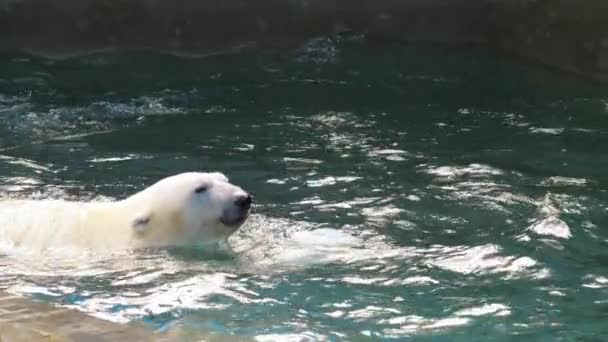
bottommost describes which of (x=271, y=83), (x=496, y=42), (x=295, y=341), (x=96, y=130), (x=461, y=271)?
(x=295, y=341)

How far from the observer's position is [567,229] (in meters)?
5.39

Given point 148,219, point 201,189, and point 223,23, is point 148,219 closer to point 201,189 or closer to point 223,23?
point 201,189

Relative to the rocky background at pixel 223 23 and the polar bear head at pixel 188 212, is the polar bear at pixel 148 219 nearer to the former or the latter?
the polar bear head at pixel 188 212

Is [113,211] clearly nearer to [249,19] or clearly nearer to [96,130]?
[96,130]

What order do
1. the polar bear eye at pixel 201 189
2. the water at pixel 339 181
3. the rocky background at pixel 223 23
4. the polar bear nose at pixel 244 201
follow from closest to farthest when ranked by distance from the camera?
the water at pixel 339 181 → the polar bear nose at pixel 244 201 → the polar bear eye at pixel 201 189 → the rocky background at pixel 223 23

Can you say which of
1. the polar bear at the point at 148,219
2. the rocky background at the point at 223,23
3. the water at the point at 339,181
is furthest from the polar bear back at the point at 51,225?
the rocky background at the point at 223,23

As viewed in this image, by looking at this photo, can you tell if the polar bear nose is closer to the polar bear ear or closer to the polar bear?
the polar bear

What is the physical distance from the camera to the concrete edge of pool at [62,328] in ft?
12.6

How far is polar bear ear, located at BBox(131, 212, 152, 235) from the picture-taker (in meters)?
5.55

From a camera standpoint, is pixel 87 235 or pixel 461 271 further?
pixel 87 235

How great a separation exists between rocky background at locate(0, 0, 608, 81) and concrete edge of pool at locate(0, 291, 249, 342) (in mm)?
7387

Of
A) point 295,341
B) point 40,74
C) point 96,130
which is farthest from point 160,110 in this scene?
point 295,341

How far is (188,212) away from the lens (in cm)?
568

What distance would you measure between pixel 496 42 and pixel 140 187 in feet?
19.1
